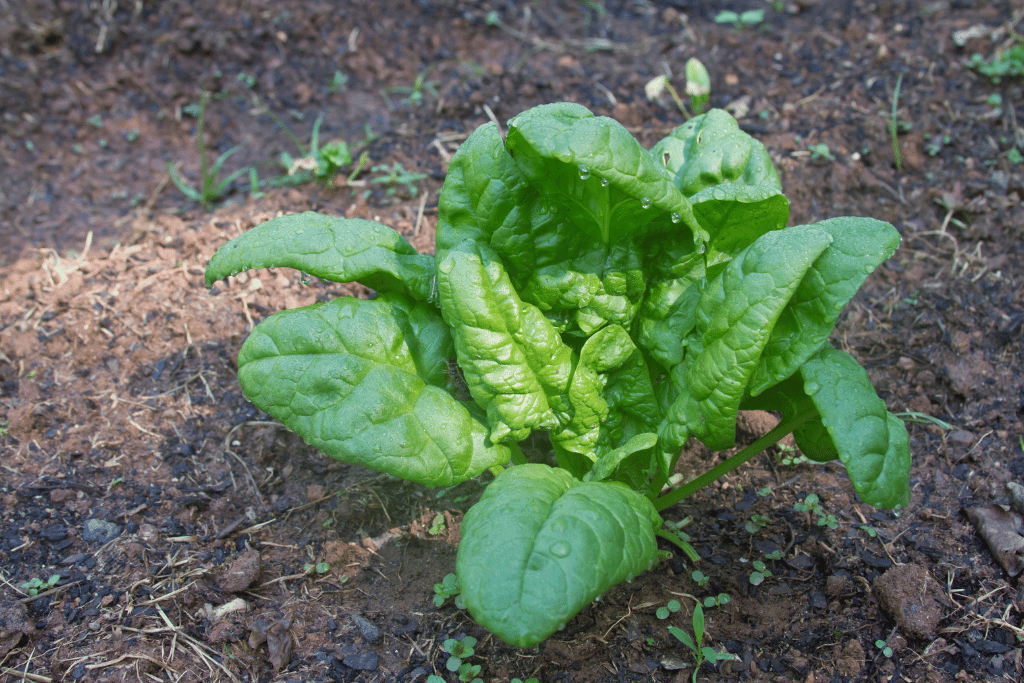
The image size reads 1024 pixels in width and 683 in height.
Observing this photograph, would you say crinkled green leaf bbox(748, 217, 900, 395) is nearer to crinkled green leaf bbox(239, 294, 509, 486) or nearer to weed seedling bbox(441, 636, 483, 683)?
crinkled green leaf bbox(239, 294, 509, 486)

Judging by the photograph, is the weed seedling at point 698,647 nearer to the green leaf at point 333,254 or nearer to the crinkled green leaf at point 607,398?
the crinkled green leaf at point 607,398

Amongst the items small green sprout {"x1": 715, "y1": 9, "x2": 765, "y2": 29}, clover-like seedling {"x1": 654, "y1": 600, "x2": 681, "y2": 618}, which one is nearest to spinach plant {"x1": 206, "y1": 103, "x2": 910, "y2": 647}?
clover-like seedling {"x1": 654, "y1": 600, "x2": 681, "y2": 618}

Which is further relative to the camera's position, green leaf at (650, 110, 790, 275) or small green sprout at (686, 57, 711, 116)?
small green sprout at (686, 57, 711, 116)

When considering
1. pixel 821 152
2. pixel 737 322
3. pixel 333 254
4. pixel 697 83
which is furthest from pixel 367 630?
pixel 821 152

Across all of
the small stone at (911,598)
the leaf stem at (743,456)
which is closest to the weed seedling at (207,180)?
the leaf stem at (743,456)

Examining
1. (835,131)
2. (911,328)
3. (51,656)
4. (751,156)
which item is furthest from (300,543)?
(835,131)
